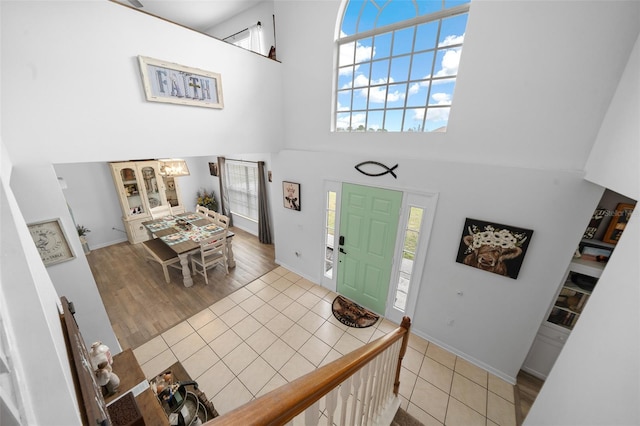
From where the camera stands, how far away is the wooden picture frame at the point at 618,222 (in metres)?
2.14

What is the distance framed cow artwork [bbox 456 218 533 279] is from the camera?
226cm

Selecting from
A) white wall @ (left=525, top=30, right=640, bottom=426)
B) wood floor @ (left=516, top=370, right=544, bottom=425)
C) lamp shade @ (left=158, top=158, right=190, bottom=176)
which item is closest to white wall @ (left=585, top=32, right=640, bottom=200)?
white wall @ (left=525, top=30, right=640, bottom=426)

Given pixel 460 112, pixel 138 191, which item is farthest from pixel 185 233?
pixel 460 112

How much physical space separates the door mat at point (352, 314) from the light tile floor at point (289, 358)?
0.09 meters

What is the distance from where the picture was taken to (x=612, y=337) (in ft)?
3.45

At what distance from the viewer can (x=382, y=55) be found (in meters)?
2.80

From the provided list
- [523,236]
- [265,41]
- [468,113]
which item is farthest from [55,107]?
[523,236]

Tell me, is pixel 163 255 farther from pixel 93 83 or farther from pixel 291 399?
pixel 291 399

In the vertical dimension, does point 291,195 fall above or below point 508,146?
below

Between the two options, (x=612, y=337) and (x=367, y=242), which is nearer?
(x=612, y=337)

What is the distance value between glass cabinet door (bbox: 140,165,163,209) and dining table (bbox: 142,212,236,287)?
989mm

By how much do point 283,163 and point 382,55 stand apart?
210 cm

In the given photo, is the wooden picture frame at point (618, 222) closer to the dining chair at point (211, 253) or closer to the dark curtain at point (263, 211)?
the dining chair at point (211, 253)

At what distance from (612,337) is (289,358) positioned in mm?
2733
